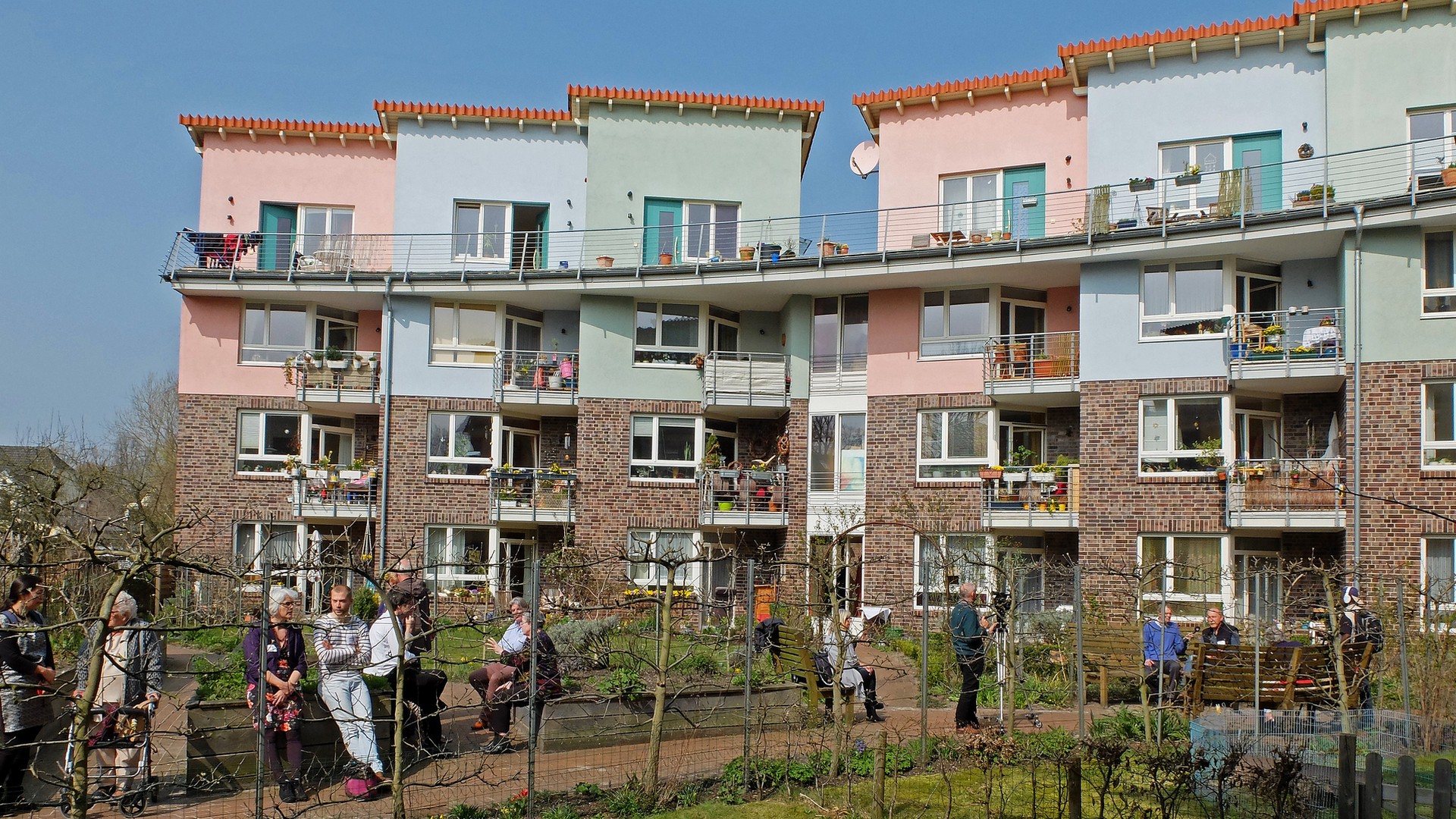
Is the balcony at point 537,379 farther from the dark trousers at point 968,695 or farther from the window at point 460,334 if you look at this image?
the dark trousers at point 968,695

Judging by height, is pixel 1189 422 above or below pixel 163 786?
above

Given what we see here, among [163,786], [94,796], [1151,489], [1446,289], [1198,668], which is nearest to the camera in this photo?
[94,796]

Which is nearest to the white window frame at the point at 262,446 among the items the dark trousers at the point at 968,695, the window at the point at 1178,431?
the window at the point at 1178,431

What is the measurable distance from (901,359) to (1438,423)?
990 centimetres

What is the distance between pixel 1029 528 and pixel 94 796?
731 inches

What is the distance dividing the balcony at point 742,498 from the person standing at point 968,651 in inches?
506

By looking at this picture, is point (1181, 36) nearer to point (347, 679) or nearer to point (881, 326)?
point (881, 326)

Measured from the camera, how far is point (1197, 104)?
2406 centimetres

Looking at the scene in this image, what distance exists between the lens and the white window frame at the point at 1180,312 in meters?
23.1

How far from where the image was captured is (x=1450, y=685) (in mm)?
12320

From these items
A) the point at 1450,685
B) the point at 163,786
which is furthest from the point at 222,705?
the point at 1450,685

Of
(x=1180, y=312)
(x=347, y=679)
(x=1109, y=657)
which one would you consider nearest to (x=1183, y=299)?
(x=1180, y=312)

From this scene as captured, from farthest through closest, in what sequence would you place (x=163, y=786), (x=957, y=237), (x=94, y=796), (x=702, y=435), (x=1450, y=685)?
(x=702, y=435) < (x=957, y=237) < (x=1450, y=685) < (x=163, y=786) < (x=94, y=796)

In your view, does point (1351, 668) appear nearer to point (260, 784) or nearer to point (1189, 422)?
→ point (1189, 422)
